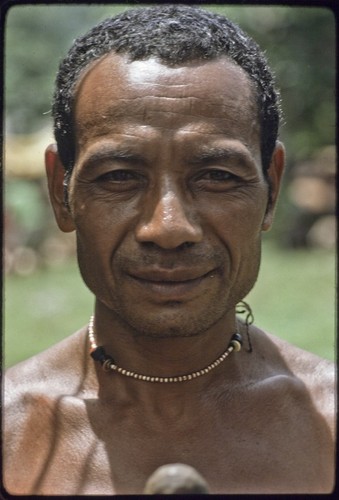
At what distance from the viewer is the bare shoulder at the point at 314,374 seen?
3.13m

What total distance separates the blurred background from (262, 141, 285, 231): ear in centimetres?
471

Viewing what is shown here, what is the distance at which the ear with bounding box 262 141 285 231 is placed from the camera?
2959 millimetres

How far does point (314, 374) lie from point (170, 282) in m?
0.88

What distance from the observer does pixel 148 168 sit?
8.51 feet

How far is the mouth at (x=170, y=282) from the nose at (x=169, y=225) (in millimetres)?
93

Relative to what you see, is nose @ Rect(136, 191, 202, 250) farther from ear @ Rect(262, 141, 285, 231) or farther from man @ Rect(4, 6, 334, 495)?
ear @ Rect(262, 141, 285, 231)

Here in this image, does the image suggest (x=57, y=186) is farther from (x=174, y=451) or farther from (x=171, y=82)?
(x=174, y=451)

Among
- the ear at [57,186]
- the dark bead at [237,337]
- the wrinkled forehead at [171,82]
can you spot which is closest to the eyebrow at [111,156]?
the wrinkled forehead at [171,82]

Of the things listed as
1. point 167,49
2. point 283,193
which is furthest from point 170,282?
point 283,193

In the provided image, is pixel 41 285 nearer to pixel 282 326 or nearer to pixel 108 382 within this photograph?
pixel 282 326

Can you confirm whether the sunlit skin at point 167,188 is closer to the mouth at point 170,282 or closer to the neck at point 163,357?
the mouth at point 170,282

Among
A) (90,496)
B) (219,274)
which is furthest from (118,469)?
(219,274)

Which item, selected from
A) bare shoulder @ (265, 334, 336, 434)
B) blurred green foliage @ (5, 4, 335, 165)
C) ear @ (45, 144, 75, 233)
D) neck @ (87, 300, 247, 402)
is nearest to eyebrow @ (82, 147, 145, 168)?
ear @ (45, 144, 75, 233)

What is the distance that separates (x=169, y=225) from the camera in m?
2.50
